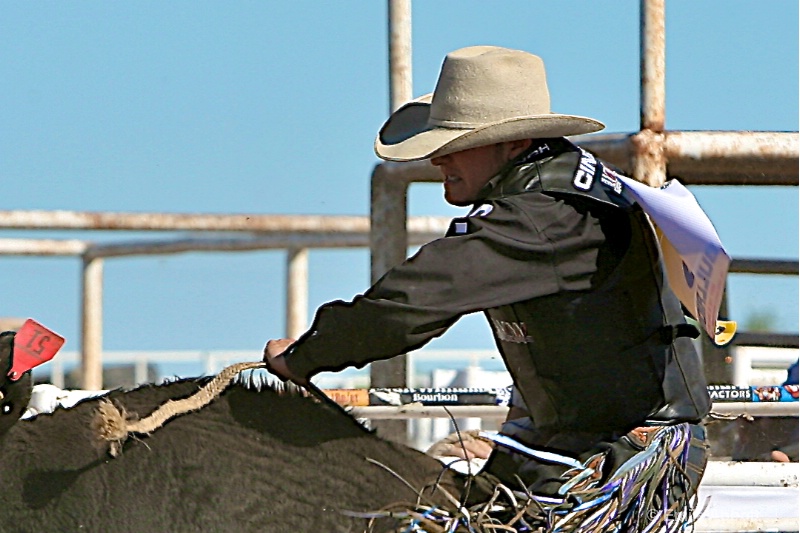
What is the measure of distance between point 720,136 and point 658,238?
2325mm

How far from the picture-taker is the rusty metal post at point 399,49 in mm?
5535

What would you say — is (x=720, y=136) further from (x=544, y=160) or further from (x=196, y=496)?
(x=196, y=496)

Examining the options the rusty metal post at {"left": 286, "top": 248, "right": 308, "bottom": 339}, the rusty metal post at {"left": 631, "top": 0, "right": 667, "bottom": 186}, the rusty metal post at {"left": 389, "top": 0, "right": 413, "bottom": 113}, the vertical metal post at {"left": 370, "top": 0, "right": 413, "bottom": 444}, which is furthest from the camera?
the rusty metal post at {"left": 286, "top": 248, "right": 308, "bottom": 339}

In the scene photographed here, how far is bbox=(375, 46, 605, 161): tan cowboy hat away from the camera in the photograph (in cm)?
280

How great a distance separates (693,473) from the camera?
2975 mm

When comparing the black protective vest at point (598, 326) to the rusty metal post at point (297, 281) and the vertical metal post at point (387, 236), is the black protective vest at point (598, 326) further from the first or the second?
the rusty metal post at point (297, 281)

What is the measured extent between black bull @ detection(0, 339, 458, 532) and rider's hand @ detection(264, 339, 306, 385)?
0.14 metres

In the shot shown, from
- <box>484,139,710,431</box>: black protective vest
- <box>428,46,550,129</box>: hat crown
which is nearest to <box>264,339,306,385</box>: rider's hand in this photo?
<box>484,139,710,431</box>: black protective vest

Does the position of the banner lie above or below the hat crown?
below

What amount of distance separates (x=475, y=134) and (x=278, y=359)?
61cm

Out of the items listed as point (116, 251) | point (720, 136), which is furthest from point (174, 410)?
point (116, 251)

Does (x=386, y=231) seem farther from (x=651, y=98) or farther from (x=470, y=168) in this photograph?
(x=470, y=168)

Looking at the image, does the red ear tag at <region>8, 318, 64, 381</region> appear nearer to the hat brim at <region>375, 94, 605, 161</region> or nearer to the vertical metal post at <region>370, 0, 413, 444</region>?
the hat brim at <region>375, 94, 605, 161</region>

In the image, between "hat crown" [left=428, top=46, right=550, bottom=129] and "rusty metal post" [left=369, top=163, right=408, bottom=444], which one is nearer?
"hat crown" [left=428, top=46, right=550, bottom=129]
